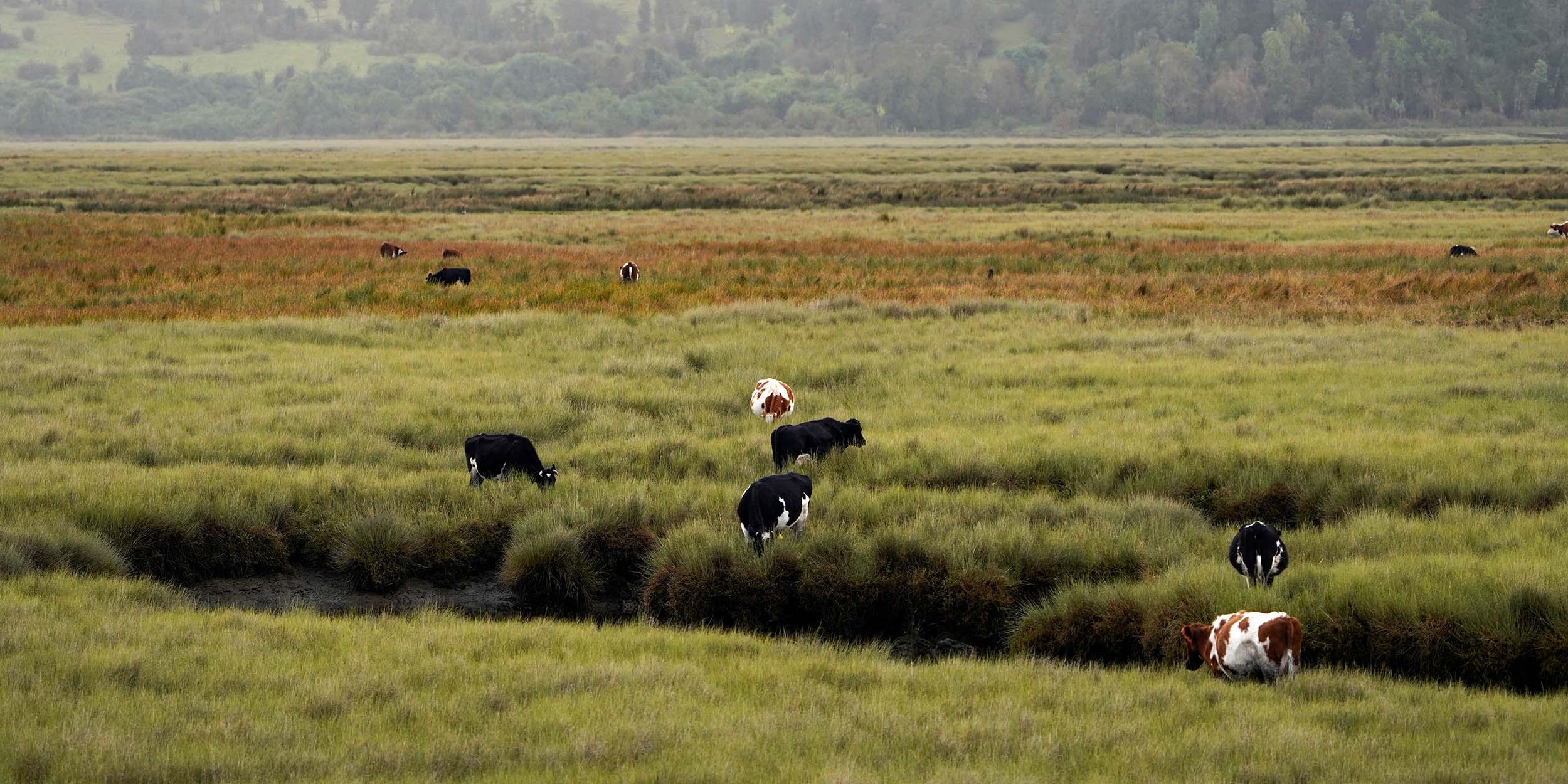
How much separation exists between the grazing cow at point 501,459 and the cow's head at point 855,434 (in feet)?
10.1

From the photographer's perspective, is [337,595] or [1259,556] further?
[337,595]

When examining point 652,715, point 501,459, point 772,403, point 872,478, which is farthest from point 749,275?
point 652,715

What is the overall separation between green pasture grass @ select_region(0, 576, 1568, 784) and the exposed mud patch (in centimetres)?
179

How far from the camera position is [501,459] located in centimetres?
1291

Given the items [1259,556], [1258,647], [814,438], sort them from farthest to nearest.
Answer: [814,438] < [1259,556] < [1258,647]

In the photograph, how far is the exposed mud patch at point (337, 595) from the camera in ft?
36.4

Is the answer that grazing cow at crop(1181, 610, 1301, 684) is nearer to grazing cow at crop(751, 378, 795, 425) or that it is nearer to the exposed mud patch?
the exposed mud patch

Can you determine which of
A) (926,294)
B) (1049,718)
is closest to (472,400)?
(1049,718)

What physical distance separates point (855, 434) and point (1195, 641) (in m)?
5.55

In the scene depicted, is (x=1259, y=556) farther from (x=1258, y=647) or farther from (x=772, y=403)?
(x=772, y=403)

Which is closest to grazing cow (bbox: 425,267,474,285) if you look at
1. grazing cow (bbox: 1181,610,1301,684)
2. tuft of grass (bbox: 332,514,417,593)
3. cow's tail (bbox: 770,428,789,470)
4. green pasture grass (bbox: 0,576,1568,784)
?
cow's tail (bbox: 770,428,789,470)

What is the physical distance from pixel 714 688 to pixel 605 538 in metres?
3.87

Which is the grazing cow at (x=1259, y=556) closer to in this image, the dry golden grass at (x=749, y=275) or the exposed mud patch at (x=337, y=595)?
the exposed mud patch at (x=337, y=595)

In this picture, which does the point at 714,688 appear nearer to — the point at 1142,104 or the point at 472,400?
the point at 472,400
